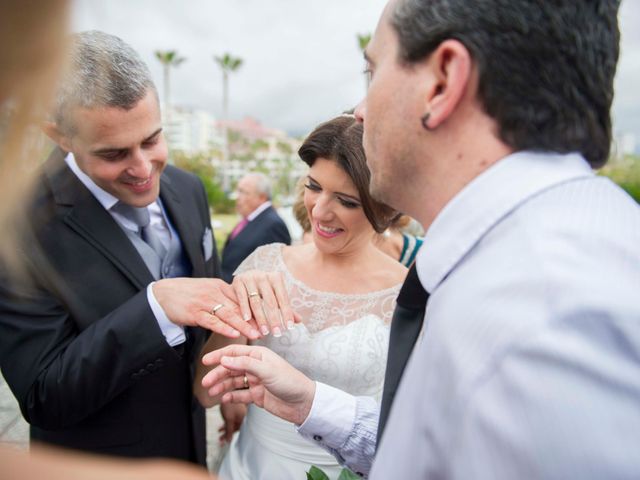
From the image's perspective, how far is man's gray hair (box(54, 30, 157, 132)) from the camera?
5.94 ft

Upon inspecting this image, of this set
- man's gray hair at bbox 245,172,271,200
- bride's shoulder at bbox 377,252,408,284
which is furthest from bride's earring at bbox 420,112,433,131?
man's gray hair at bbox 245,172,271,200

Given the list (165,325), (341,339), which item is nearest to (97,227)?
(165,325)

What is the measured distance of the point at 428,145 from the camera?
3.45 ft

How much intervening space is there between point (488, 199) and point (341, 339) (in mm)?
1446

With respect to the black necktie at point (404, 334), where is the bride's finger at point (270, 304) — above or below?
below

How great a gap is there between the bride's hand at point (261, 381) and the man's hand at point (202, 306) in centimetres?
8

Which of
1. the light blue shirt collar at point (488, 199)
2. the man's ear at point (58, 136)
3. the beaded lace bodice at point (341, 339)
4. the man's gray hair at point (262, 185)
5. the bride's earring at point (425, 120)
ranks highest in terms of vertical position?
the bride's earring at point (425, 120)

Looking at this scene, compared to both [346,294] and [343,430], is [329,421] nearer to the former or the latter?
[343,430]

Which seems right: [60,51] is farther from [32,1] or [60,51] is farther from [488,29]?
[488,29]

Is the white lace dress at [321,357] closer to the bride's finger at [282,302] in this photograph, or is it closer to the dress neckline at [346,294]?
the dress neckline at [346,294]

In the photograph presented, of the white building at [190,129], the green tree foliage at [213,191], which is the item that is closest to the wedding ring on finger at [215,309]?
the green tree foliage at [213,191]

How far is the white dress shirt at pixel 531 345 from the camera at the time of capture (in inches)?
26.2

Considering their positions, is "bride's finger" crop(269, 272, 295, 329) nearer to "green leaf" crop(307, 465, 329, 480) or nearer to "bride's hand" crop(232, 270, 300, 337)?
"bride's hand" crop(232, 270, 300, 337)

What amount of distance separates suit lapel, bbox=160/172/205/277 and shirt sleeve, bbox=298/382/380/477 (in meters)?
1.00
